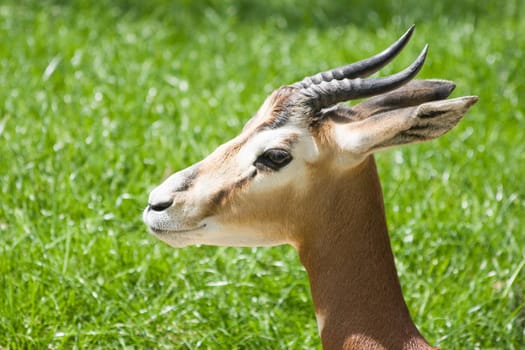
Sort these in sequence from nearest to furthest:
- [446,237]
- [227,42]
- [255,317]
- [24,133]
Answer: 1. [255,317]
2. [446,237]
3. [24,133]
4. [227,42]

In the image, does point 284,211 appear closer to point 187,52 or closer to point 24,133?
point 24,133

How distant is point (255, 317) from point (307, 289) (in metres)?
0.33

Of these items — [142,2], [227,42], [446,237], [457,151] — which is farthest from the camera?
[142,2]

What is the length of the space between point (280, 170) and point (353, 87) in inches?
13.0

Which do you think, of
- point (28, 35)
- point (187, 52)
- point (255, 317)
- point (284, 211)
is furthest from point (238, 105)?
point (284, 211)

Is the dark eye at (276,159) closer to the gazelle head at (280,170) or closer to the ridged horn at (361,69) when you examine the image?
the gazelle head at (280,170)

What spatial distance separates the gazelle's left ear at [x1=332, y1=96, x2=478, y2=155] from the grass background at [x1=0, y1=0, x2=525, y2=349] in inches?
48.6

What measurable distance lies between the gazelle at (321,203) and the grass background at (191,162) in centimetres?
88

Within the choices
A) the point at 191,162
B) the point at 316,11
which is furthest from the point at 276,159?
the point at 316,11

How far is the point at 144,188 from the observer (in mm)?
4664

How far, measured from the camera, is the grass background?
12.5 ft

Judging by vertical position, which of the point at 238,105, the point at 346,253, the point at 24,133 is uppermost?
the point at 238,105

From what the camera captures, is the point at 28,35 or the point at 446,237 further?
the point at 28,35

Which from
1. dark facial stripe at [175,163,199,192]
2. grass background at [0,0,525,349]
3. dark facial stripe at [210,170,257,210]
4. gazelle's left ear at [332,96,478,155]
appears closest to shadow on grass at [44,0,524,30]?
grass background at [0,0,525,349]
